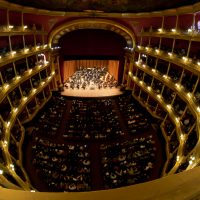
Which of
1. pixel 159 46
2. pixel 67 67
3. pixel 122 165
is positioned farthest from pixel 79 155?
pixel 67 67

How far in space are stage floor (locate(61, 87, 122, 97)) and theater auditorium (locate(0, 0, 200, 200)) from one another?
0.11 m

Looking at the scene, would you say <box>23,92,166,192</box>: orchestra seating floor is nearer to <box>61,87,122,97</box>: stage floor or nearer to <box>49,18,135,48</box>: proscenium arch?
<box>61,87,122,97</box>: stage floor

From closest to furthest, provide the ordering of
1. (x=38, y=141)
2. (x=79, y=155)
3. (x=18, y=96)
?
(x=79, y=155) < (x=38, y=141) < (x=18, y=96)

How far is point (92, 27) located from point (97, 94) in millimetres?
7627

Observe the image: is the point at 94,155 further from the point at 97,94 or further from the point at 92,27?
the point at 92,27

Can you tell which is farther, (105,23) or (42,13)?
(105,23)

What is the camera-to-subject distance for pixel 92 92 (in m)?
29.8

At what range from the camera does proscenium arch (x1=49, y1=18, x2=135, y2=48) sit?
27.7m

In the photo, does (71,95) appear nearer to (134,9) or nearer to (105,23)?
(105,23)

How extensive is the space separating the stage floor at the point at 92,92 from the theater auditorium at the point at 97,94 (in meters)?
0.11

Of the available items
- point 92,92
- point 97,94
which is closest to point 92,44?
point 92,92

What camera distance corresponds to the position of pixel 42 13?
25672mm

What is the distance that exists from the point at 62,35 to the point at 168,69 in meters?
13.2

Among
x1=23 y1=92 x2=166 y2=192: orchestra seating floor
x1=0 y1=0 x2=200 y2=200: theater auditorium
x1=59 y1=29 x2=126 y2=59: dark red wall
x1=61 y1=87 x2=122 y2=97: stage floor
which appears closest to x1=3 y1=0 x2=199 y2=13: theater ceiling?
x1=0 y1=0 x2=200 y2=200: theater auditorium
